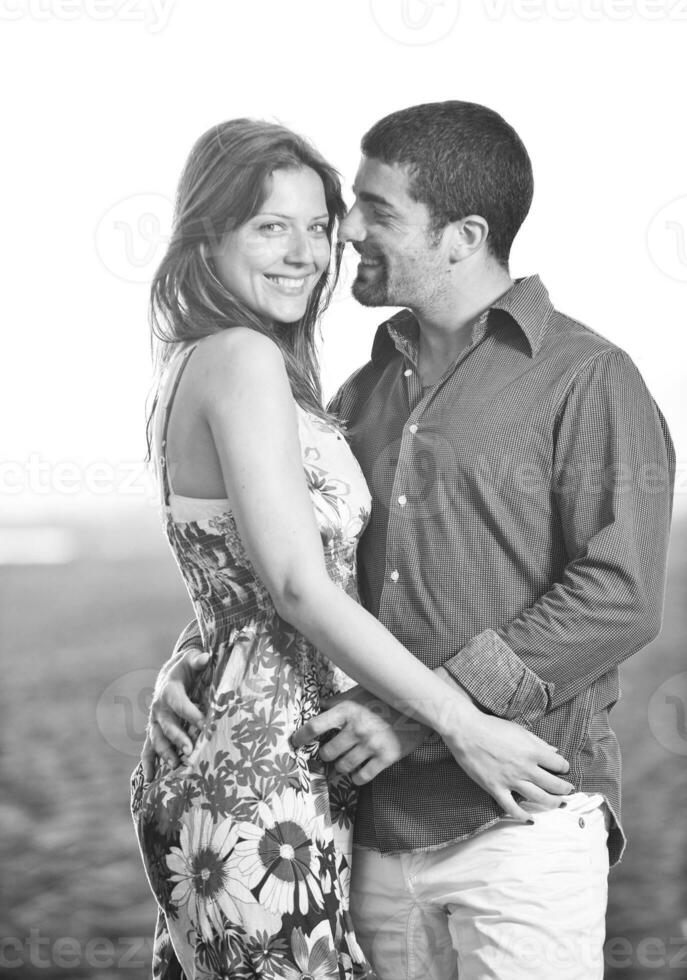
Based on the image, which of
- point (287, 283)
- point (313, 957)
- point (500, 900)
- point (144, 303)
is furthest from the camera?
point (144, 303)

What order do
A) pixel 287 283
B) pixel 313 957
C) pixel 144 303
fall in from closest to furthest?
pixel 313 957, pixel 287 283, pixel 144 303

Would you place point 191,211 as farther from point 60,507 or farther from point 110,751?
point 110,751

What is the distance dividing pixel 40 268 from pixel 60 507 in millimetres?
543

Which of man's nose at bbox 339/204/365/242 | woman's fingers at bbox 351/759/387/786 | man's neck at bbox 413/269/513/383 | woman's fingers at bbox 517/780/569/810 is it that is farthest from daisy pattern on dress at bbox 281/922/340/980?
man's nose at bbox 339/204/365/242

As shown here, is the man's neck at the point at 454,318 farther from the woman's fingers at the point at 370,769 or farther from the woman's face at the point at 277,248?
the woman's fingers at the point at 370,769

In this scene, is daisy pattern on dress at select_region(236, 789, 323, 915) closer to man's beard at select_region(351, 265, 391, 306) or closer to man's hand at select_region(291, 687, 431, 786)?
man's hand at select_region(291, 687, 431, 786)

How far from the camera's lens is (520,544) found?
137 centimetres

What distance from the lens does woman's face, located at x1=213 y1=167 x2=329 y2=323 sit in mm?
1354

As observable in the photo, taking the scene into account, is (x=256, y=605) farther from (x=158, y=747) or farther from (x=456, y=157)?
(x=456, y=157)

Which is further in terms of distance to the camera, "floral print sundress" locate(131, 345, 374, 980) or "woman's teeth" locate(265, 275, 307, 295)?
"woman's teeth" locate(265, 275, 307, 295)

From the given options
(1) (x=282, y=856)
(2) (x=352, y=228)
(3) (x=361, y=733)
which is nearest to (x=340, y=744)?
(3) (x=361, y=733)

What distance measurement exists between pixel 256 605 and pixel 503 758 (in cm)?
33


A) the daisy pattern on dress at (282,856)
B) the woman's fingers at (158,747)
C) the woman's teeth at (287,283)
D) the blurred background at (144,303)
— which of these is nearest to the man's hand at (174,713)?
the woman's fingers at (158,747)

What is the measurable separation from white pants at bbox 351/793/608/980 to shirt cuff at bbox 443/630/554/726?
135mm
